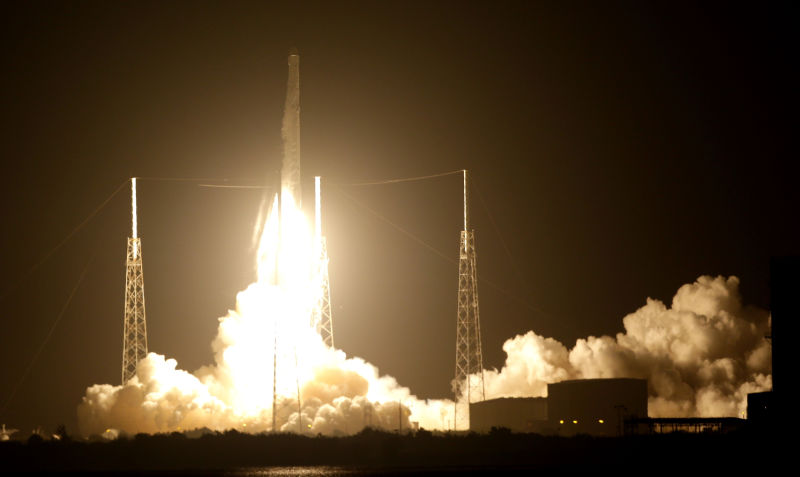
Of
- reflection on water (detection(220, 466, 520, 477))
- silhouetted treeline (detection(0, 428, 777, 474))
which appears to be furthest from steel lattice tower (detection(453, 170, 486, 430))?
reflection on water (detection(220, 466, 520, 477))

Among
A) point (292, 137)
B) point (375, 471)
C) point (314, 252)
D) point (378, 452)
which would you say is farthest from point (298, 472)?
point (292, 137)

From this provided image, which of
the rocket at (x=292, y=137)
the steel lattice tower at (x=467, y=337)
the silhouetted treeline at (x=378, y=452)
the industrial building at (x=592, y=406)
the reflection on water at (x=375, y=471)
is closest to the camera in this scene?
the reflection on water at (x=375, y=471)

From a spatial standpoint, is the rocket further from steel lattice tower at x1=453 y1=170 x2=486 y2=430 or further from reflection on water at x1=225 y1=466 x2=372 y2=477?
reflection on water at x1=225 y1=466 x2=372 y2=477

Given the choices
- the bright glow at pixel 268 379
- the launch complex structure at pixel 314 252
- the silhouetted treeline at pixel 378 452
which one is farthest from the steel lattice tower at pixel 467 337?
the silhouetted treeline at pixel 378 452

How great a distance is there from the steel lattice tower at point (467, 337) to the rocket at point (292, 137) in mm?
9971

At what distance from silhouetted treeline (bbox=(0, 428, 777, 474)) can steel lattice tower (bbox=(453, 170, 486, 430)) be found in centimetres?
973

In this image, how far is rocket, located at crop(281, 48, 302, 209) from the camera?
352ft

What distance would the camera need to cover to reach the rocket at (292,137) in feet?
352

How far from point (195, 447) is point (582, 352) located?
33648mm

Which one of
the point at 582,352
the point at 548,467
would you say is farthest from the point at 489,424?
the point at 548,467

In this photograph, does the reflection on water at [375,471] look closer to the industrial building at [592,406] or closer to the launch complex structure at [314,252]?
the launch complex structure at [314,252]

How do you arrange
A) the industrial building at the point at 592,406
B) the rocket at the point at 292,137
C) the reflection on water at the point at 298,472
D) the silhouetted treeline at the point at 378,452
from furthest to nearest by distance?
1. the industrial building at the point at 592,406
2. the rocket at the point at 292,137
3. the silhouetted treeline at the point at 378,452
4. the reflection on water at the point at 298,472

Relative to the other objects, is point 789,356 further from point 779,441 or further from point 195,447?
point 195,447

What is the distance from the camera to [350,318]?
5571 inches
